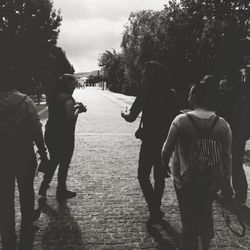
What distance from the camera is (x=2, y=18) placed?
32.2 metres

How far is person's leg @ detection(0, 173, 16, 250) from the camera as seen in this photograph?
4208mm

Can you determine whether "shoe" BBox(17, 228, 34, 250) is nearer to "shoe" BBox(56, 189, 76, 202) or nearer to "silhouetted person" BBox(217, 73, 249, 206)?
"shoe" BBox(56, 189, 76, 202)

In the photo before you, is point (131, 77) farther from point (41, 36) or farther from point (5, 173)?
point (5, 173)

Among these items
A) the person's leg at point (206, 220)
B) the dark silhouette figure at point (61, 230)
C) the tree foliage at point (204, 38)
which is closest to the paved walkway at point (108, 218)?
the dark silhouette figure at point (61, 230)

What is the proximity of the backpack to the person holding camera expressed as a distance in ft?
8.84

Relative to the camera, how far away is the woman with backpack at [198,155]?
132 inches

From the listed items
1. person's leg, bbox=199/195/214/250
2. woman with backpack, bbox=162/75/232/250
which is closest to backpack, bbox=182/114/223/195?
woman with backpack, bbox=162/75/232/250

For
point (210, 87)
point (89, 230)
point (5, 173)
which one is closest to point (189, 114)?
point (210, 87)

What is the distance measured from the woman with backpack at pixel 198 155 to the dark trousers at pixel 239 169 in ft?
8.18

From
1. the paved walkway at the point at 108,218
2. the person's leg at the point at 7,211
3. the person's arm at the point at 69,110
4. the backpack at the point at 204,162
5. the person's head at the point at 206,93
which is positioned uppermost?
the person's head at the point at 206,93

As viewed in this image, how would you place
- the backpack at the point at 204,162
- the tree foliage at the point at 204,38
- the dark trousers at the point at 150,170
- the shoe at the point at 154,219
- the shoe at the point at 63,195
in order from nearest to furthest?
the backpack at the point at 204,162
the dark trousers at the point at 150,170
the shoe at the point at 154,219
the shoe at the point at 63,195
the tree foliage at the point at 204,38

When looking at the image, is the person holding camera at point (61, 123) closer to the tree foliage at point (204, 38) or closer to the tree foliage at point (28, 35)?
the tree foliage at point (204, 38)

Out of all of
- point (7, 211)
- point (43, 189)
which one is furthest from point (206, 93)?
point (43, 189)

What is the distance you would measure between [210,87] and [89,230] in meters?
2.46
